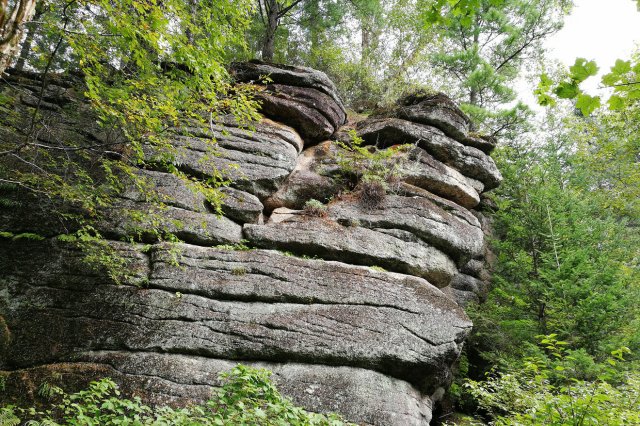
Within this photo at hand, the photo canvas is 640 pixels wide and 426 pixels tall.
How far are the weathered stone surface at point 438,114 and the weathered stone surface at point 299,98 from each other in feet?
8.65

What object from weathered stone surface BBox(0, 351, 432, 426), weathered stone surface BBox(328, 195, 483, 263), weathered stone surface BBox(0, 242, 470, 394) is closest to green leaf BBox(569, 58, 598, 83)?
weathered stone surface BBox(0, 242, 470, 394)

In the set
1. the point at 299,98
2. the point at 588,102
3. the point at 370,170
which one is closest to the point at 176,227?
the point at 370,170

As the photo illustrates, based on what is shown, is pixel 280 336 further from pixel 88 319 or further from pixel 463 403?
pixel 463 403

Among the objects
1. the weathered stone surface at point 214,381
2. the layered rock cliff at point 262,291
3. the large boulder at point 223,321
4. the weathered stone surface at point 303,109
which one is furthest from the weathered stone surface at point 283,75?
the weathered stone surface at point 214,381

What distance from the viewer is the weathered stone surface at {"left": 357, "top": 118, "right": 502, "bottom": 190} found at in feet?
41.5

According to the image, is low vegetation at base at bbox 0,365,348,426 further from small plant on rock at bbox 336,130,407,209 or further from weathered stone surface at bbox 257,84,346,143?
weathered stone surface at bbox 257,84,346,143

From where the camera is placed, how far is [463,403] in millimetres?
10602

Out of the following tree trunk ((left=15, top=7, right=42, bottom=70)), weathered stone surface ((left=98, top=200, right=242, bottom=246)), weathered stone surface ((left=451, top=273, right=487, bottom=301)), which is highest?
tree trunk ((left=15, top=7, right=42, bottom=70))

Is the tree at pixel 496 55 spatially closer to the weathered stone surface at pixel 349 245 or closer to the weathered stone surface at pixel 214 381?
the weathered stone surface at pixel 349 245

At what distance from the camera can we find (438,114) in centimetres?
1312

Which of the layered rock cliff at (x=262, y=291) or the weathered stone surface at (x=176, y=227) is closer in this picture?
the layered rock cliff at (x=262, y=291)

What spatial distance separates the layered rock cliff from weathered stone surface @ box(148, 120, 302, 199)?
5 centimetres

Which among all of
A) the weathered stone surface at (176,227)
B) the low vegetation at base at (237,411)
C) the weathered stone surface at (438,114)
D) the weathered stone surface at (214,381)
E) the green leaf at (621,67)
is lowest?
the weathered stone surface at (214,381)

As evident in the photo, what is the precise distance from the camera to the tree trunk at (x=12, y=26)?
352 cm
